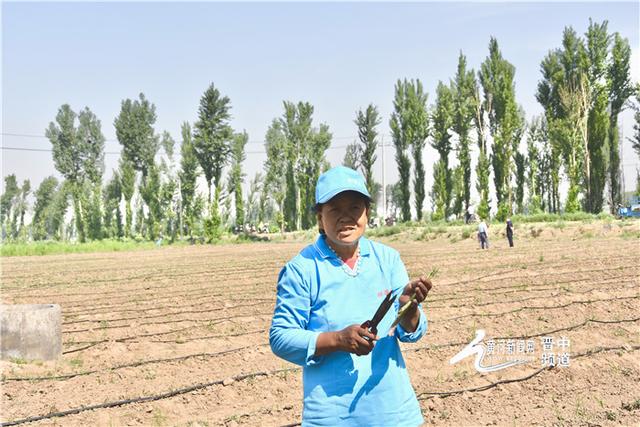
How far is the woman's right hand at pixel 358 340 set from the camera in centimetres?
192

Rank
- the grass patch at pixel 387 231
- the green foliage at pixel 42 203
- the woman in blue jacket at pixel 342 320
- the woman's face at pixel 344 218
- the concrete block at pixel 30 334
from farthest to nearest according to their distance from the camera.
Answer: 1. the green foliage at pixel 42 203
2. the grass patch at pixel 387 231
3. the concrete block at pixel 30 334
4. the woman's face at pixel 344 218
5. the woman in blue jacket at pixel 342 320

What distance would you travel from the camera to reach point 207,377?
6.37 metres

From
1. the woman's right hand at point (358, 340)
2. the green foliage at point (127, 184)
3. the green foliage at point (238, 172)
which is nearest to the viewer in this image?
the woman's right hand at point (358, 340)

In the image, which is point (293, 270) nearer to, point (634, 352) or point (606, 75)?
point (634, 352)

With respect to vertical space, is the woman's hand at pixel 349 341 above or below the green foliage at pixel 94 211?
below

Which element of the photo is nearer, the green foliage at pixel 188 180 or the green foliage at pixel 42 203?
the green foliage at pixel 188 180

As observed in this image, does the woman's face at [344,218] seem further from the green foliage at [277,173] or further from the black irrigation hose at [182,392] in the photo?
the green foliage at [277,173]

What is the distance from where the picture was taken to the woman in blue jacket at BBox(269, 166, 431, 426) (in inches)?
81.4

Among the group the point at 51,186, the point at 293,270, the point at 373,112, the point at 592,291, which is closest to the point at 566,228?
the point at 592,291

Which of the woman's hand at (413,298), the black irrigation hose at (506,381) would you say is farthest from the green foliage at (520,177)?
the woman's hand at (413,298)

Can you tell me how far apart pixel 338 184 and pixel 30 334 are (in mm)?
6337

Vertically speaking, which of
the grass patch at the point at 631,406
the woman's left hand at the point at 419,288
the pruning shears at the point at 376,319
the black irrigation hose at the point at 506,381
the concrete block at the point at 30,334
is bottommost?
the grass patch at the point at 631,406

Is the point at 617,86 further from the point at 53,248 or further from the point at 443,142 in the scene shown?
the point at 53,248

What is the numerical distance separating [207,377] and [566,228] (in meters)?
24.1
